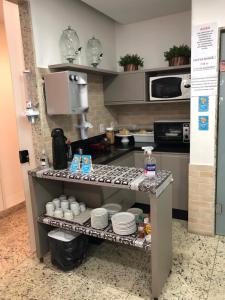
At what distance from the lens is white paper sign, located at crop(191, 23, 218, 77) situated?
7.66ft

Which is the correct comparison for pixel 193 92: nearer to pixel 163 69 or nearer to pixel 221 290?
pixel 163 69

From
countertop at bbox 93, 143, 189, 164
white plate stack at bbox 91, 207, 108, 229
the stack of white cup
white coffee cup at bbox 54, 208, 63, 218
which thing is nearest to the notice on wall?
countertop at bbox 93, 143, 189, 164

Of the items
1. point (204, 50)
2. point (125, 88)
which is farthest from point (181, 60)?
point (125, 88)

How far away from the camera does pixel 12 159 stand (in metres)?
3.62

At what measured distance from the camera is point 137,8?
9.68 feet

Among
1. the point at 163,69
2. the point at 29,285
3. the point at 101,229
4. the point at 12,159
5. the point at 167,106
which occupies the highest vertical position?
the point at 163,69

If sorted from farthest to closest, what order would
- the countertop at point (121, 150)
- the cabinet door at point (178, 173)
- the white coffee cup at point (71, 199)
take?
the cabinet door at point (178, 173), the countertop at point (121, 150), the white coffee cup at point (71, 199)

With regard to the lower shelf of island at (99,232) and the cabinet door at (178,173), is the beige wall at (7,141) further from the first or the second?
the cabinet door at (178,173)

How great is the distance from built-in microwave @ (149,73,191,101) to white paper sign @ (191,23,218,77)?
535 mm

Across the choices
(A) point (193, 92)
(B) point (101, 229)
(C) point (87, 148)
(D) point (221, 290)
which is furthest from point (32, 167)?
(D) point (221, 290)

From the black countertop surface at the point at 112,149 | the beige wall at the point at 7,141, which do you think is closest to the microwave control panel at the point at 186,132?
the black countertop surface at the point at 112,149

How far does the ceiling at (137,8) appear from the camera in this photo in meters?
2.74

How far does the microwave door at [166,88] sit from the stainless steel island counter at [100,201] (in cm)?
141

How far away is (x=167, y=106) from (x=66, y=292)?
2.59m
